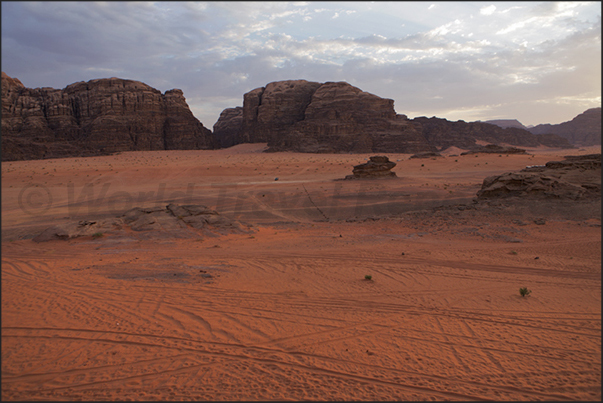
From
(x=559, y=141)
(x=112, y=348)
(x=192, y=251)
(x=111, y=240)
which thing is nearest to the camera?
(x=112, y=348)

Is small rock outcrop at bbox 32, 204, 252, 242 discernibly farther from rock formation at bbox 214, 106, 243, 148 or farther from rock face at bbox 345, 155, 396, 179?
rock formation at bbox 214, 106, 243, 148

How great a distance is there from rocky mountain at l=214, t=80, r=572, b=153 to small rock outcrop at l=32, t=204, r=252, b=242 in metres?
52.0

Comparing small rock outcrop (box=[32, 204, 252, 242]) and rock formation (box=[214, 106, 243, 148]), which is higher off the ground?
rock formation (box=[214, 106, 243, 148])

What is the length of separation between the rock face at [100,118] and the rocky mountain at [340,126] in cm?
1748

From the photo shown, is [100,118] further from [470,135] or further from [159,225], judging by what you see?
[470,135]

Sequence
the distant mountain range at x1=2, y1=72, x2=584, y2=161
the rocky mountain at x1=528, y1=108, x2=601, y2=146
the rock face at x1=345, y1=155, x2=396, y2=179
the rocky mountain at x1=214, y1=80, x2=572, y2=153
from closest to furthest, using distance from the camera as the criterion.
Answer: the rock face at x1=345, y1=155, x2=396, y2=179 < the distant mountain range at x1=2, y1=72, x2=584, y2=161 < the rocky mountain at x1=214, y1=80, x2=572, y2=153 < the rocky mountain at x1=528, y1=108, x2=601, y2=146

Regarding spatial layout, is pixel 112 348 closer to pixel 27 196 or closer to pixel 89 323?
pixel 89 323

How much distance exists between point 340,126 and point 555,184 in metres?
56.6

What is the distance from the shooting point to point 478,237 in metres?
10.8

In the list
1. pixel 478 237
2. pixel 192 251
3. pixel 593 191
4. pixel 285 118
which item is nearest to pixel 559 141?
Answer: pixel 285 118

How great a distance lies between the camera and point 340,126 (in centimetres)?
6938

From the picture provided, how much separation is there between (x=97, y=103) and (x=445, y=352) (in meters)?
80.2

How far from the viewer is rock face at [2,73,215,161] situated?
62344 millimetres

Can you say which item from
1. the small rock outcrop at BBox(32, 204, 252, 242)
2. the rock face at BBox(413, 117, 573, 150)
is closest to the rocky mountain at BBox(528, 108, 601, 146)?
the rock face at BBox(413, 117, 573, 150)
